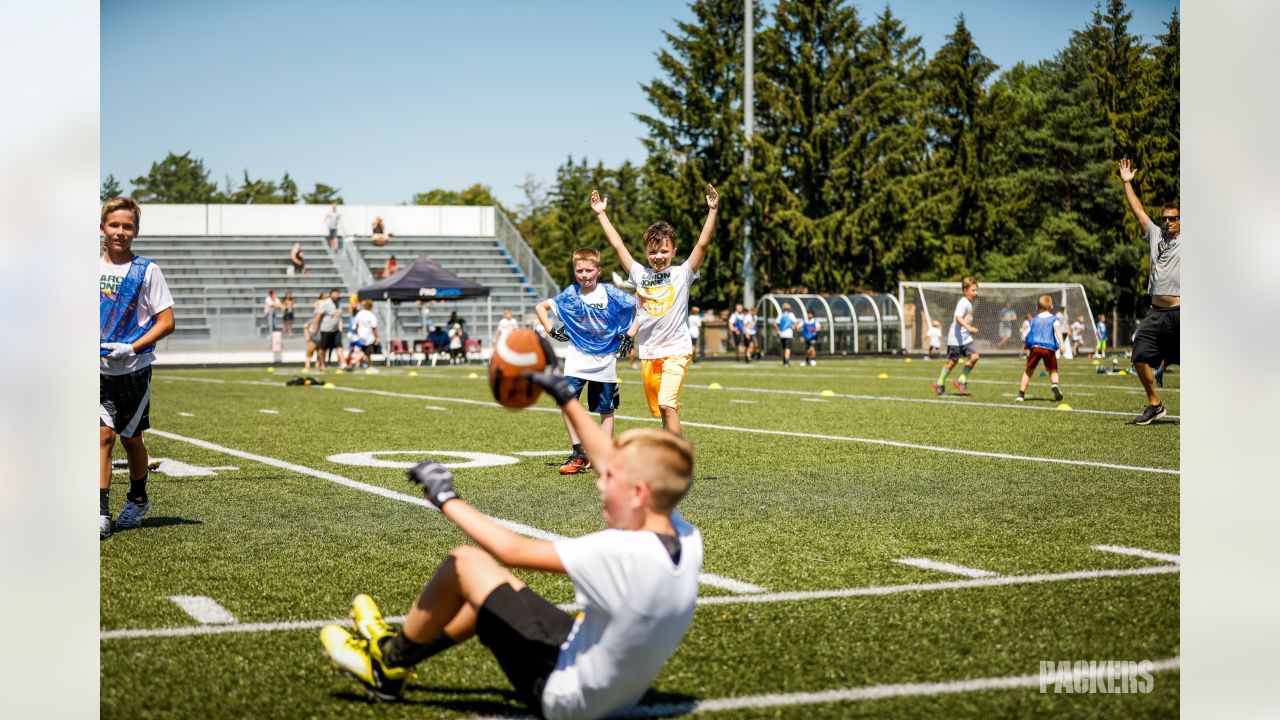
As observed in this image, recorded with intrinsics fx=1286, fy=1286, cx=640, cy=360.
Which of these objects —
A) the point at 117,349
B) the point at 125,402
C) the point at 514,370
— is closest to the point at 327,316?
the point at 125,402

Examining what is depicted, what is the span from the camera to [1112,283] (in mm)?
53031

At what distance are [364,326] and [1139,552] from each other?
26.4 metres

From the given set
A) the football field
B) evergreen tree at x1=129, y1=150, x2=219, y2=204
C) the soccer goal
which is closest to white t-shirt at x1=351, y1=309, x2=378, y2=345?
the football field

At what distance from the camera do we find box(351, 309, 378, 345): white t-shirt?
3108cm

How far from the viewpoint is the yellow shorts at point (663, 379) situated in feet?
31.9

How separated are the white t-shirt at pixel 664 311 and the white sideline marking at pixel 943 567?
3783 mm

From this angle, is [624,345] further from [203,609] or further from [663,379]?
[203,609]

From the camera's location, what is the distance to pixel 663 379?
32.1 feet

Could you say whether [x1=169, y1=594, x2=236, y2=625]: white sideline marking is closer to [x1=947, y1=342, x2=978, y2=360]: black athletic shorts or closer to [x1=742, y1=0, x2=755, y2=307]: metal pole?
[x1=947, y1=342, x2=978, y2=360]: black athletic shorts

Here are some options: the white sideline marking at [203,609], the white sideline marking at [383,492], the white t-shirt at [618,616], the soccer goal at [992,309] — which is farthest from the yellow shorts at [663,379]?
the soccer goal at [992,309]

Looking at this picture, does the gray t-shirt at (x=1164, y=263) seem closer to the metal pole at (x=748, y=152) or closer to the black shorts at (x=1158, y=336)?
the black shorts at (x=1158, y=336)
